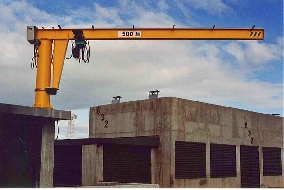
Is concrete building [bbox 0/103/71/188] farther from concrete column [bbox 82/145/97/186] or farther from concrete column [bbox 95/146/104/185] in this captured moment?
concrete column [bbox 82/145/97/186]

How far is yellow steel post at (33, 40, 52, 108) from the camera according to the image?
16.9 metres

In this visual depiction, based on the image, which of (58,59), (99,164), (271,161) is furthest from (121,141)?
(271,161)

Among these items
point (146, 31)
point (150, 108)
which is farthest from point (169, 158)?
point (146, 31)

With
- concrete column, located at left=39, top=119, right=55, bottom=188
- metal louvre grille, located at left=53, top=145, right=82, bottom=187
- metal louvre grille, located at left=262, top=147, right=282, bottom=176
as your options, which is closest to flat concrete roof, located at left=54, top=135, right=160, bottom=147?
metal louvre grille, located at left=53, top=145, right=82, bottom=187

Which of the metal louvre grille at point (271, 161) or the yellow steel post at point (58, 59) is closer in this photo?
the yellow steel post at point (58, 59)

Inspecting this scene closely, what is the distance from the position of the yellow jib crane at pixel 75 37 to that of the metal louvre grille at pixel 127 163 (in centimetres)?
559

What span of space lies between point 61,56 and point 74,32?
1.47 m

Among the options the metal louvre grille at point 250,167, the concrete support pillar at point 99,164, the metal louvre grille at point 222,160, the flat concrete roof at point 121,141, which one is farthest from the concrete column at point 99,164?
the metal louvre grille at point 250,167

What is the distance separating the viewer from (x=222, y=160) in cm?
2623

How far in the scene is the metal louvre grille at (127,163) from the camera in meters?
21.1

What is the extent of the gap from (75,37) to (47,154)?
8.02m

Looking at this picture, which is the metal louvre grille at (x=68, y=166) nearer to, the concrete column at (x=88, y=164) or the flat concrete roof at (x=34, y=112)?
the concrete column at (x=88, y=164)

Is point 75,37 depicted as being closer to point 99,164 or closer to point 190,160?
point 99,164

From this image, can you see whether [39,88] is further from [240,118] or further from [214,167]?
[240,118]
